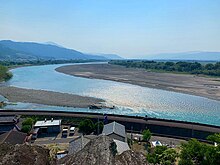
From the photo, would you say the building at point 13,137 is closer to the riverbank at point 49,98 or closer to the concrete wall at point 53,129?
the concrete wall at point 53,129

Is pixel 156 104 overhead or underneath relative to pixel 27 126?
underneath

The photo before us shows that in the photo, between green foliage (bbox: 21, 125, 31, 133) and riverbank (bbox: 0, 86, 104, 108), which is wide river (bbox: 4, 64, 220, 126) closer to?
riverbank (bbox: 0, 86, 104, 108)

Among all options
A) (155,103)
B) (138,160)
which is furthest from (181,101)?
(138,160)

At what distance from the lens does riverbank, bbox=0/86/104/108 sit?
53.8 metres

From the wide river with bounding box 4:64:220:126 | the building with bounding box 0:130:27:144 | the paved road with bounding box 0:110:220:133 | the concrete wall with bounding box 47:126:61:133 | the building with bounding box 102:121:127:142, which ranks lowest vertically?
the wide river with bounding box 4:64:220:126

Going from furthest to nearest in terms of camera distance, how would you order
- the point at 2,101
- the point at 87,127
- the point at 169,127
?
the point at 2,101 < the point at 169,127 < the point at 87,127

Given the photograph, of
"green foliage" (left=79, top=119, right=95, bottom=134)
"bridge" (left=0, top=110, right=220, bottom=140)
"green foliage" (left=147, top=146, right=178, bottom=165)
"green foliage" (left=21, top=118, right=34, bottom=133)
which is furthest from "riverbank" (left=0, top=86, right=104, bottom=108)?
"green foliage" (left=147, top=146, right=178, bottom=165)

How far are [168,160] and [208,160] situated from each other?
318 centimetres

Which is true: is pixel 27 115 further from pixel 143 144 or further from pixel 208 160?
pixel 208 160

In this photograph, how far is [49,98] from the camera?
193ft

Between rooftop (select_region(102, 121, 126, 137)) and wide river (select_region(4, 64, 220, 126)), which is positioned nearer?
rooftop (select_region(102, 121, 126, 137))

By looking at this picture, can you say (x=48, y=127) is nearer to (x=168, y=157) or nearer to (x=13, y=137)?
(x=13, y=137)

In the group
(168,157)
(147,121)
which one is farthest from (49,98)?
(168,157)

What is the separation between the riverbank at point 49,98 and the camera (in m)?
53.8
